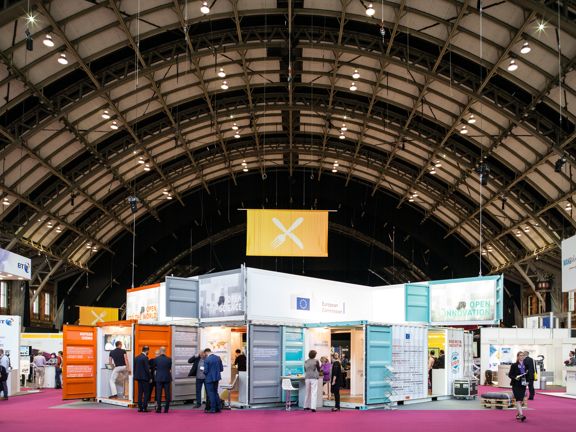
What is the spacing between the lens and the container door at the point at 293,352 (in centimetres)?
1478

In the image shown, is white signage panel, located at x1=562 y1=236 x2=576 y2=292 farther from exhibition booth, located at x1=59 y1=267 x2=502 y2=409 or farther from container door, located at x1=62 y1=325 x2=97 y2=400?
container door, located at x1=62 y1=325 x2=97 y2=400

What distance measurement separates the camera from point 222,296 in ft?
49.4

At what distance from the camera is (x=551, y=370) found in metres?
25.9

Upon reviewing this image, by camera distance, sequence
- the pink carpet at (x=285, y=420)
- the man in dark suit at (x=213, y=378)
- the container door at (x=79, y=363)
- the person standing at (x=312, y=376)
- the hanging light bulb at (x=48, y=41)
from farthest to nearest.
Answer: the hanging light bulb at (x=48, y=41) → the container door at (x=79, y=363) → the person standing at (x=312, y=376) → the man in dark suit at (x=213, y=378) → the pink carpet at (x=285, y=420)

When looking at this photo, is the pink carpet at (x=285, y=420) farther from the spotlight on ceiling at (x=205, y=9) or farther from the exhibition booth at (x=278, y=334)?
the spotlight on ceiling at (x=205, y=9)

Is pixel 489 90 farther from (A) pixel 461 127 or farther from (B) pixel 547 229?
(B) pixel 547 229

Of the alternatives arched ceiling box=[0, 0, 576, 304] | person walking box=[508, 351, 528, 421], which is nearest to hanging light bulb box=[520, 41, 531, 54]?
arched ceiling box=[0, 0, 576, 304]

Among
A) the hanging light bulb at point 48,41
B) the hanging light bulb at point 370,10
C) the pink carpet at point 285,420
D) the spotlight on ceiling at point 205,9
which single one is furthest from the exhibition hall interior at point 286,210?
the spotlight on ceiling at point 205,9

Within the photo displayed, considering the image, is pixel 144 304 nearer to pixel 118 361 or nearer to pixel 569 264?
pixel 118 361

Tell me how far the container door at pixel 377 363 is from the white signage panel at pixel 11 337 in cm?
1224

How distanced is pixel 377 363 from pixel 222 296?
14.6 feet

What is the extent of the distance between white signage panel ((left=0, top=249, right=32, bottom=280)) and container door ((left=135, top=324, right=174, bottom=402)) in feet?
22.2

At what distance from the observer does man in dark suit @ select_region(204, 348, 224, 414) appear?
12.9 m

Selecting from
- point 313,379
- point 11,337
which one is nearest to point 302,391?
point 313,379
